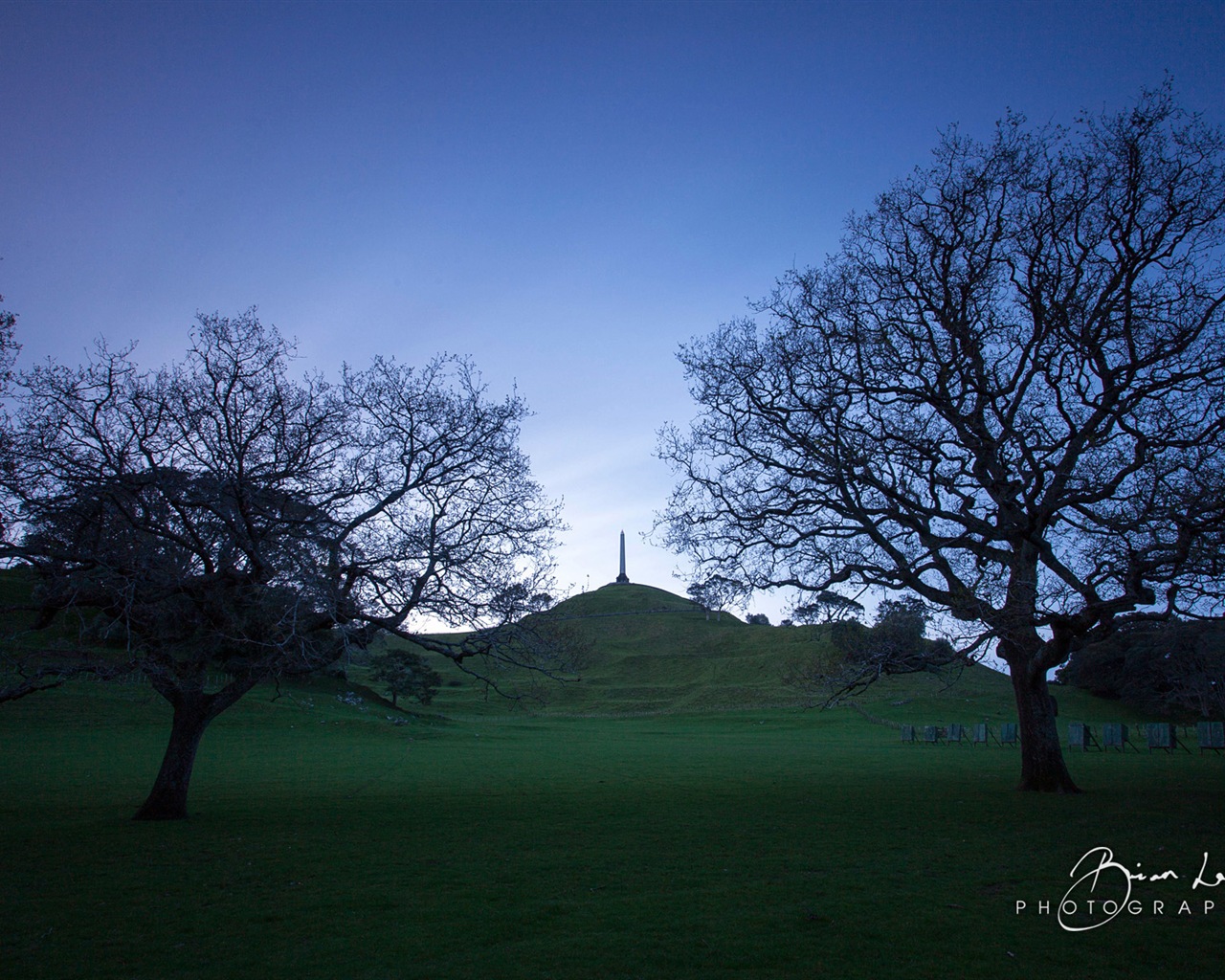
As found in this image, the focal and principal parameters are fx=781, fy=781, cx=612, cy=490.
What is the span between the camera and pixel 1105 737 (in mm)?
42094

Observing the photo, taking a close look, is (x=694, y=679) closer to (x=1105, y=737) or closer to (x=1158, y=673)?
(x=1158, y=673)

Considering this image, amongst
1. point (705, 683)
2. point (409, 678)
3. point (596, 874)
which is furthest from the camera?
point (705, 683)

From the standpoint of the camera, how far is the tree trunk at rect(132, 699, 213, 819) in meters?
16.7

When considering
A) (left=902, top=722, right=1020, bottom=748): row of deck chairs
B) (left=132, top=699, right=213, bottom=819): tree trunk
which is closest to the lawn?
(left=132, top=699, right=213, bottom=819): tree trunk

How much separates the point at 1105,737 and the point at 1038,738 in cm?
2733

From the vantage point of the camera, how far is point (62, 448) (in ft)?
47.3

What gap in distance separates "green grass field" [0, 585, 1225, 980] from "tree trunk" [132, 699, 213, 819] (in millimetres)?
632

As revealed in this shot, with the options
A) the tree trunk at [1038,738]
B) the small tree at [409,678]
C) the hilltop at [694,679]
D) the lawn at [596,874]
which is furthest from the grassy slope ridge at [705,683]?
the lawn at [596,874]

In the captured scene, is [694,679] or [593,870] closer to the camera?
[593,870]

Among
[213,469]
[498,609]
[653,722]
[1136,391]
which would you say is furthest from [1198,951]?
[653,722]

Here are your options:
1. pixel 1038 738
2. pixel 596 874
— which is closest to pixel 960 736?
pixel 1038 738

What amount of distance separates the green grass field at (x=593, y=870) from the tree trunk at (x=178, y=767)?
632mm
